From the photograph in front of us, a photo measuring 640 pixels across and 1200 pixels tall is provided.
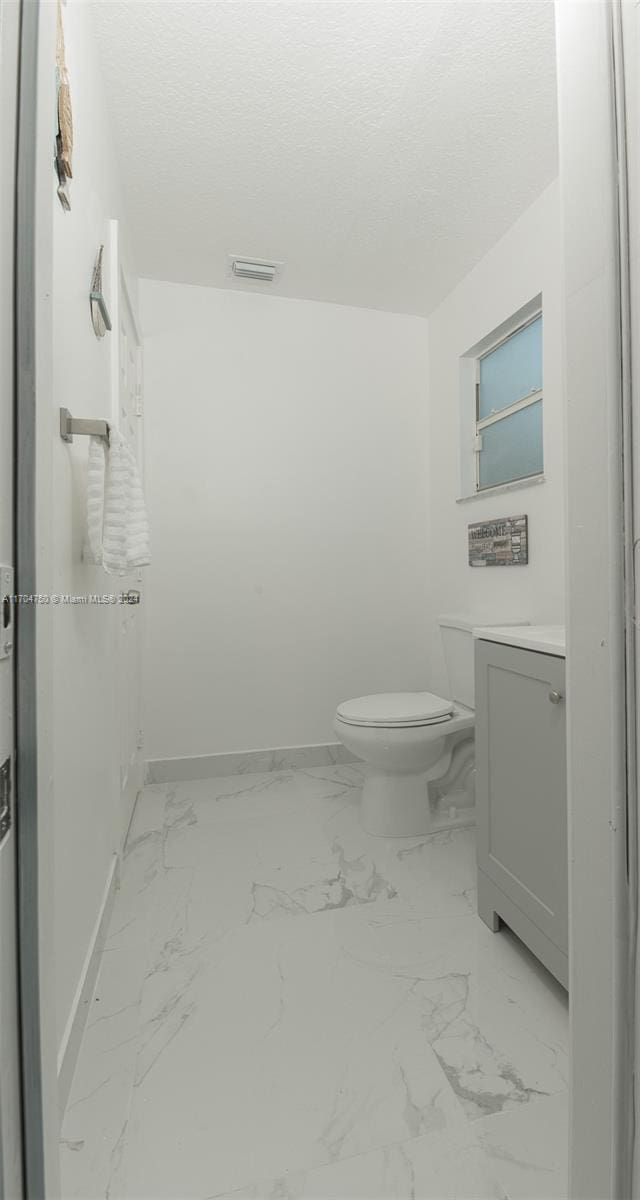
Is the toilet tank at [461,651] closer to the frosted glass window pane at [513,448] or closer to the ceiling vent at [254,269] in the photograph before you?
the frosted glass window pane at [513,448]

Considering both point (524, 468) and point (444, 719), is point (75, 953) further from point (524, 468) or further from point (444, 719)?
point (524, 468)

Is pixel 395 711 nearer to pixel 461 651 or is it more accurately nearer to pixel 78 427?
pixel 461 651

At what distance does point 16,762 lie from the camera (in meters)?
0.44

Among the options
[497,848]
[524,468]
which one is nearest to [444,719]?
[497,848]

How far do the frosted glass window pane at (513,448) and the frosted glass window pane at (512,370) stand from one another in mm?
79

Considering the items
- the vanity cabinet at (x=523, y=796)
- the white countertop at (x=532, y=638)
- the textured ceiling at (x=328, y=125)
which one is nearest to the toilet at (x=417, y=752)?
the vanity cabinet at (x=523, y=796)

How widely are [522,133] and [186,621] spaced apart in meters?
2.16

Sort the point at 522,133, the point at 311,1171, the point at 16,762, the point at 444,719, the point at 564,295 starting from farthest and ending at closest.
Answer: the point at 444,719, the point at 522,133, the point at 311,1171, the point at 564,295, the point at 16,762

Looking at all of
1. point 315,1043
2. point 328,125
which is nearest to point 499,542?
point 328,125

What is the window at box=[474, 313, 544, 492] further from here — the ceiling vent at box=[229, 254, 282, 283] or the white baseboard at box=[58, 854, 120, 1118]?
the white baseboard at box=[58, 854, 120, 1118]

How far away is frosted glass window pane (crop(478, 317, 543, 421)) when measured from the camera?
2.03m

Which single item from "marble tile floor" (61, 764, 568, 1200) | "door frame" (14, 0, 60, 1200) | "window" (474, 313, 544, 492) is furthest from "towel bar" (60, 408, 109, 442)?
"window" (474, 313, 544, 492)

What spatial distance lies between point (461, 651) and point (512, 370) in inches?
47.0

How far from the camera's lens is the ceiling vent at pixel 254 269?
2232mm
